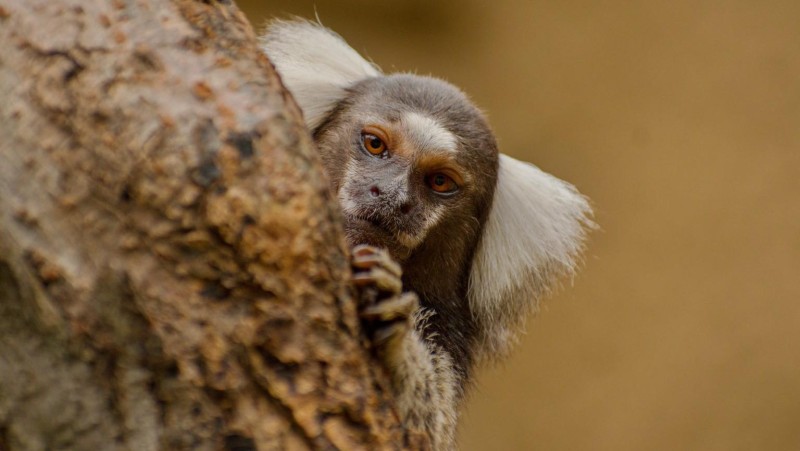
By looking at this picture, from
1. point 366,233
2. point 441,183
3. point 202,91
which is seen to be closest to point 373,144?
point 441,183

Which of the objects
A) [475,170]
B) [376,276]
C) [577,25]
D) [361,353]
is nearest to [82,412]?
[361,353]

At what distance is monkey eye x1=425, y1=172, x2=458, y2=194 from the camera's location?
377 cm

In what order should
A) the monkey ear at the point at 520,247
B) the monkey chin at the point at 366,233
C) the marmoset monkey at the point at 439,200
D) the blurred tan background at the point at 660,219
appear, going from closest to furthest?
1. the monkey chin at the point at 366,233
2. the marmoset monkey at the point at 439,200
3. the monkey ear at the point at 520,247
4. the blurred tan background at the point at 660,219

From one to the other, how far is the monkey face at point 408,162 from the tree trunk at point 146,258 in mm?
1614

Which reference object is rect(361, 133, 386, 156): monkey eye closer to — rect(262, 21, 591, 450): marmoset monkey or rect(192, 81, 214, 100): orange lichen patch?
rect(262, 21, 591, 450): marmoset monkey

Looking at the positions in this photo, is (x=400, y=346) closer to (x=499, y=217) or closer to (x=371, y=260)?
(x=371, y=260)

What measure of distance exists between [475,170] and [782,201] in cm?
333

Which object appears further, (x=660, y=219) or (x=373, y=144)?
(x=660, y=219)

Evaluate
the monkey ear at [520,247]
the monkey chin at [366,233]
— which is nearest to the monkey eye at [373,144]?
the monkey chin at [366,233]

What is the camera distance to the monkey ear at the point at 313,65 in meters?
4.18

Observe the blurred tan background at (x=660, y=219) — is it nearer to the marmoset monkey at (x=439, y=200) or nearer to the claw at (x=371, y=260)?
the marmoset monkey at (x=439, y=200)

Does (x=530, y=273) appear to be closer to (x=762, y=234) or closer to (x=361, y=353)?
(x=361, y=353)

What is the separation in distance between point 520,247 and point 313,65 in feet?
4.16

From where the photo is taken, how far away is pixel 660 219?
6.52 metres
